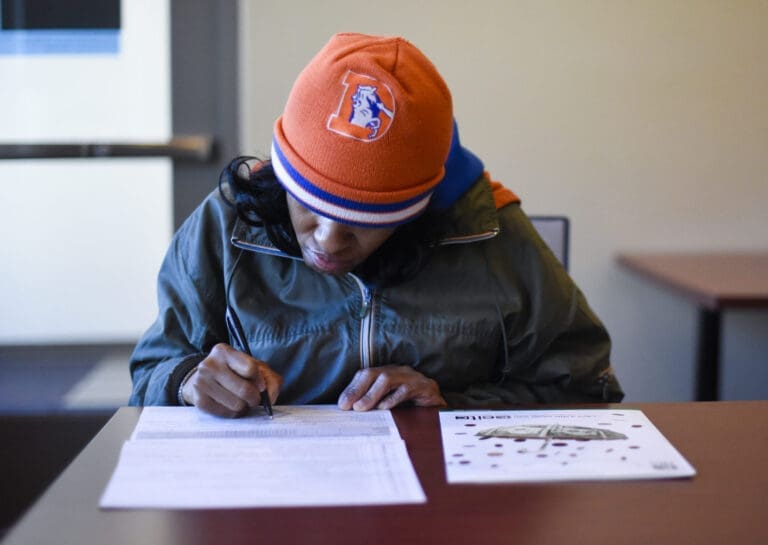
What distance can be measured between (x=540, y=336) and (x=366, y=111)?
1.48 ft

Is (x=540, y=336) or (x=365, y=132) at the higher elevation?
(x=365, y=132)

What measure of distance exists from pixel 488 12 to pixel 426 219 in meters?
1.44

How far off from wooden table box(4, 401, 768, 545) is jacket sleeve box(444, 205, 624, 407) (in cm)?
37

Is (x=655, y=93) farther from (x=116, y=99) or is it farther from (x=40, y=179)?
(x=40, y=179)

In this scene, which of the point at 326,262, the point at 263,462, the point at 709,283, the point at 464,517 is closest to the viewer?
the point at 464,517

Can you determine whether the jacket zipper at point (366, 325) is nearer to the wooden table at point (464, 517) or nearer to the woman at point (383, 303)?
the woman at point (383, 303)

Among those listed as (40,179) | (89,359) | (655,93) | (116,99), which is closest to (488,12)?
(655,93)

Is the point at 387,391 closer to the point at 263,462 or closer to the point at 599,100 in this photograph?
the point at 263,462

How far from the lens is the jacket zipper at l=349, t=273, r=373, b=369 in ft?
4.16

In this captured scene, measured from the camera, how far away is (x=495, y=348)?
4.36ft

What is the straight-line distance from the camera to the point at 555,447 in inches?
38.0

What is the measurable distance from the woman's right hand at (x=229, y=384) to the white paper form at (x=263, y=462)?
0.02 meters

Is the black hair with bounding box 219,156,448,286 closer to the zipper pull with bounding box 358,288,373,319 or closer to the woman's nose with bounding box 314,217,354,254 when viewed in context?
the zipper pull with bounding box 358,288,373,319

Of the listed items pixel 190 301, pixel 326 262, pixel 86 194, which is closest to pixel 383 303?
pixel 326 262
